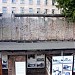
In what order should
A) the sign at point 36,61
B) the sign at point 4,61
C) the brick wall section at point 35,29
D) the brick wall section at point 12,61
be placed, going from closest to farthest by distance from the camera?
the brick wall section at point 12,61
the sign at point 4,61
the brick wall section at point 35,29
the sign at point 36,61

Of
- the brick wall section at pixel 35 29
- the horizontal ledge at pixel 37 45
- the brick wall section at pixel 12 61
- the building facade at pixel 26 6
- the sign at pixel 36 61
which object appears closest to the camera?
the horizontal ledge at pixel 37 45

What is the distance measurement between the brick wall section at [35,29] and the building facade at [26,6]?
768 inches

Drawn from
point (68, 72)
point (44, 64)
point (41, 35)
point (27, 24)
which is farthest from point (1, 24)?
point (68, 72)

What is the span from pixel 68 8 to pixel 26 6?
21.2 m

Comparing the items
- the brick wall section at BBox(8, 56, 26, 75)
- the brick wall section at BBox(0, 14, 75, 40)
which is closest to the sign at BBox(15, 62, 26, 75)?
the brick wall section at BBox(8, 56, 26, 75)

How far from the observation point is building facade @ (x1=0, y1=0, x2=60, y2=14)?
3528cm

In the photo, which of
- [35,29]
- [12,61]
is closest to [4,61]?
[12,61]

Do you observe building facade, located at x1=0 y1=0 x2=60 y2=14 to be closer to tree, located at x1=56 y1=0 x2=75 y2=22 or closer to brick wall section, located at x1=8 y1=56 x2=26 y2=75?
tree, located at x1=56 y1=0 x2=75 y2=22

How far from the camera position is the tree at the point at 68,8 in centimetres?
1489

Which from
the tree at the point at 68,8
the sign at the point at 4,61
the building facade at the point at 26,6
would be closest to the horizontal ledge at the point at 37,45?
the sign at the point at 4,61

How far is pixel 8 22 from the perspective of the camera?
1520 cm

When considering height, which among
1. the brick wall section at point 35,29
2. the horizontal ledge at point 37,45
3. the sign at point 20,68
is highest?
the brick wall section at point 35,29

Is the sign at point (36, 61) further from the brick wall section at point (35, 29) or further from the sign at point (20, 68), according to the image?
the sign at point (20, 68)

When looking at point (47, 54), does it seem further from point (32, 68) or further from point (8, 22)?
point (8, 22)
